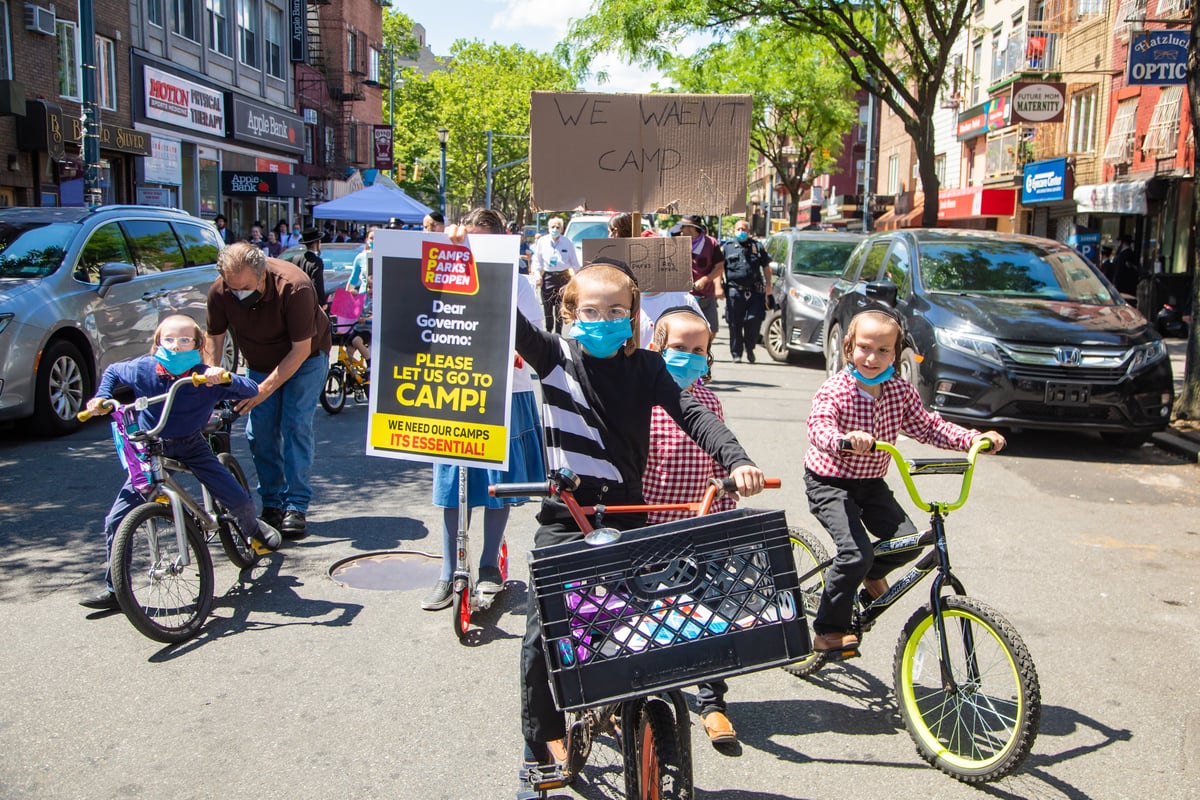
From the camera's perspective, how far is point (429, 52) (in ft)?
398

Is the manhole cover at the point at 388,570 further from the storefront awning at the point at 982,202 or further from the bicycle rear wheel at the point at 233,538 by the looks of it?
the storefront awning at the point at 982,202

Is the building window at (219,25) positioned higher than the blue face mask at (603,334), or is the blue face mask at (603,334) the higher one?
the building window at (219,25)

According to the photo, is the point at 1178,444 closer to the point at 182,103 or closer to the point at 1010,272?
the point at 1010,272

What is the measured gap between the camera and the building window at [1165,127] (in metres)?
22.5

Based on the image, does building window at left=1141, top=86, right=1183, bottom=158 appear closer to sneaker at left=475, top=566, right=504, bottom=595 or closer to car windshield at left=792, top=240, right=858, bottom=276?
car windshield at left=792, top=240, right=858, bottom=276

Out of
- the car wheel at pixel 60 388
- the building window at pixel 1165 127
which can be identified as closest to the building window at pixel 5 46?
the car wheel at pixel 60 388

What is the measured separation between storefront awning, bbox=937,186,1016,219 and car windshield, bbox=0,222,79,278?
27.6 meters

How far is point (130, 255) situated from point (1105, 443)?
9.23 meters

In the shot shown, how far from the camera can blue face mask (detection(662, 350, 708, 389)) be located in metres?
3.97

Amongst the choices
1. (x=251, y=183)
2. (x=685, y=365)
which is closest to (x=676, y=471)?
(x=685, y=365)

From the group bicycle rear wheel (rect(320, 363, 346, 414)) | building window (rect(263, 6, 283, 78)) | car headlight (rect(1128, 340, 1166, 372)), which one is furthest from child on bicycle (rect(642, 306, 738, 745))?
building window (rect(263, 6, 283, 78))

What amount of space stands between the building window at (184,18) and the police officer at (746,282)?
19.6m

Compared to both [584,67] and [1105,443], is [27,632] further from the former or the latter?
[584,67]

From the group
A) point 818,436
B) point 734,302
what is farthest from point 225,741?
point 734,302
